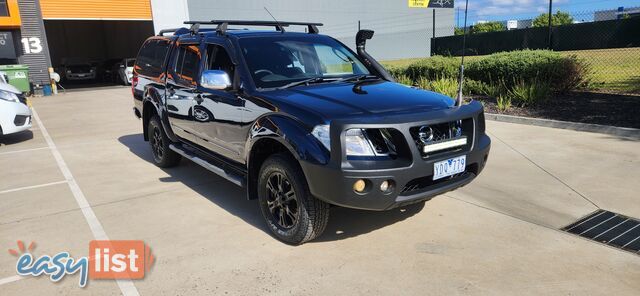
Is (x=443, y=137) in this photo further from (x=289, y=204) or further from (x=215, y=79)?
(x=215, y=79)

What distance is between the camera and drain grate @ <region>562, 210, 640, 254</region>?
371 cm

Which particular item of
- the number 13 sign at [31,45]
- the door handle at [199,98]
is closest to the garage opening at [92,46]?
the number 13 sign at [31,45]

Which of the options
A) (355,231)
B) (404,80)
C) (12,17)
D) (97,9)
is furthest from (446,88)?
(12,17)

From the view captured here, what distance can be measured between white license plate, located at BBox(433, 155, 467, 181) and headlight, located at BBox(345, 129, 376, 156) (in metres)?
0.52

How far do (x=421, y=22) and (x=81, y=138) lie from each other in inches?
1482

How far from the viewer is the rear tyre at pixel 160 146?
20.4ft

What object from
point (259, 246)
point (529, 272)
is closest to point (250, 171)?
point (259, 246)

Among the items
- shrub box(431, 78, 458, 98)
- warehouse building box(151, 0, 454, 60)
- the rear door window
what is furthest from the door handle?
warehouse building box(151, 0, 454, 60)

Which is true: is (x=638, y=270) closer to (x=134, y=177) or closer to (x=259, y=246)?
(x=259, y=246)

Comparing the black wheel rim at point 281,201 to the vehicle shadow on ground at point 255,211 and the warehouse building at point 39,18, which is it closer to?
the vehicle shadow on ground at point 255,211

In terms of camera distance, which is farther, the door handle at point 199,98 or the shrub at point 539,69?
the shrub at point 539,69

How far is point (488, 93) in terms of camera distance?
36.2 ft

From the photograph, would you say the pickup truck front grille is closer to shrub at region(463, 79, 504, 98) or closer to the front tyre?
the front tyre

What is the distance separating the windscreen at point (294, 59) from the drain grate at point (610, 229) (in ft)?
8.29
